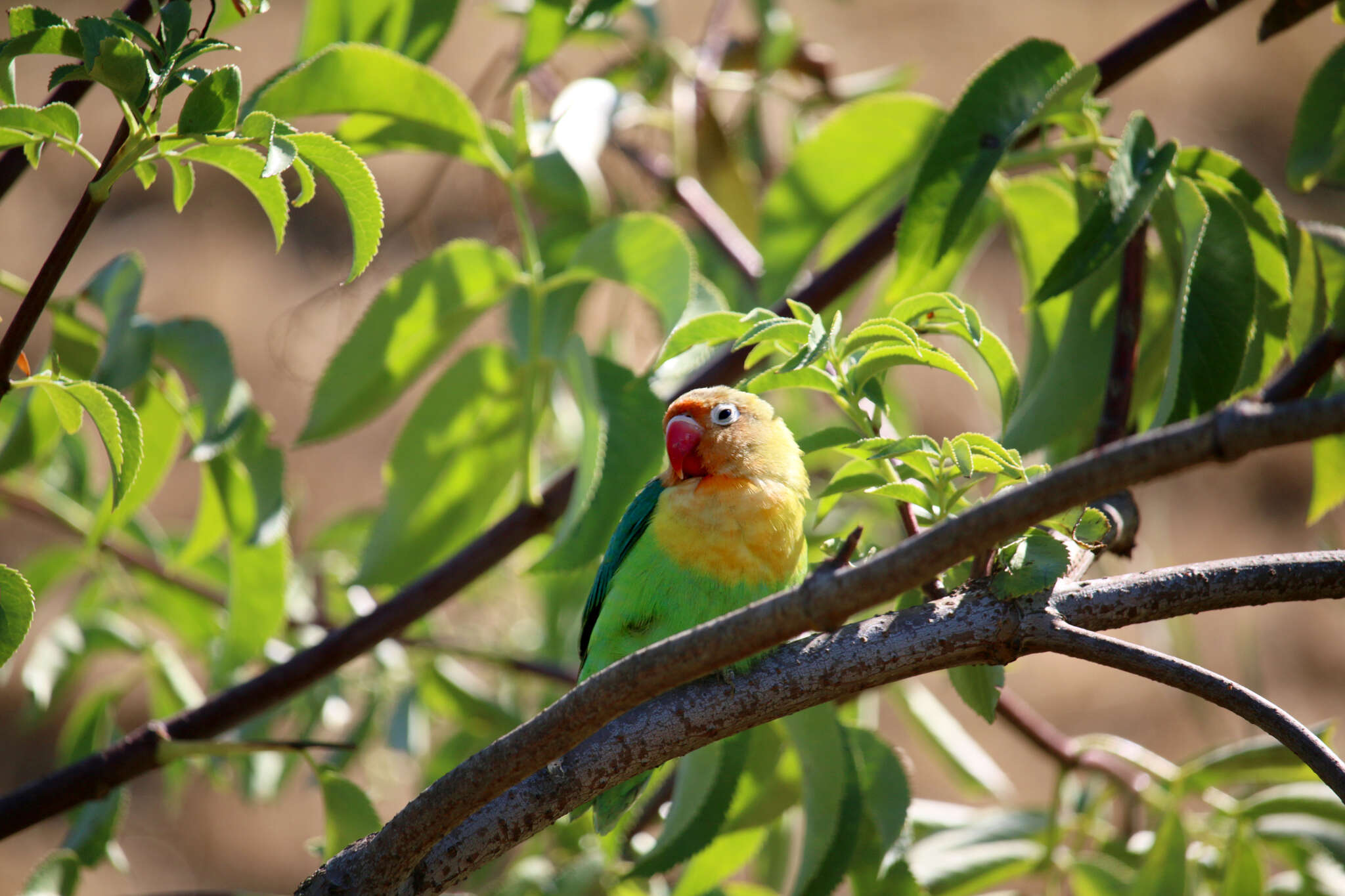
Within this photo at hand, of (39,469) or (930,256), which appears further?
(39,469)

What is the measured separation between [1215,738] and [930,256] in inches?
175

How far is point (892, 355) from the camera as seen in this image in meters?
1.10

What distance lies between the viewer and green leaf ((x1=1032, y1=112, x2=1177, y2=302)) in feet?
3.74

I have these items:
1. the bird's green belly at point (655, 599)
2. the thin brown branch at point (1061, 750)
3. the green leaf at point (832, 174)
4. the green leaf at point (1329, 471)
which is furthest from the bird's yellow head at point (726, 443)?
the green leaf at point (1329, 471)

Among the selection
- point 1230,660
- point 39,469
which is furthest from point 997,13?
point 39,469

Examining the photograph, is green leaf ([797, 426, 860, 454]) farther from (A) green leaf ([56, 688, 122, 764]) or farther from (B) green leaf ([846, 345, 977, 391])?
(A) green leaf ([56, 688, 122, 764])

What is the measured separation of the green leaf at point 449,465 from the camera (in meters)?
1.66

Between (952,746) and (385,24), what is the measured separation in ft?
6.05

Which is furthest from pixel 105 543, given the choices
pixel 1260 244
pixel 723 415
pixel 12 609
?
pixel 1260 244

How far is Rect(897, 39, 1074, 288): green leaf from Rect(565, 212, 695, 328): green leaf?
11.9 inches

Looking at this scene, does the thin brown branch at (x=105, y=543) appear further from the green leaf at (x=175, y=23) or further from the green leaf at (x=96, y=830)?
the green leaf at (x=175, y=23)

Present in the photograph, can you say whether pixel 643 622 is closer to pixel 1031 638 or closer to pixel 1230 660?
pixel 1031 638

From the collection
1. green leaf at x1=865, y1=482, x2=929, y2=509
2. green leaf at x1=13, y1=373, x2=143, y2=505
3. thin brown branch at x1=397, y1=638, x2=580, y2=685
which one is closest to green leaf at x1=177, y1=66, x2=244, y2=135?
green leaf at x1=13, y1=373, x2=143, y2=505

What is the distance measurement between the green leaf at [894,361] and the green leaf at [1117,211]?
0.20 metres
